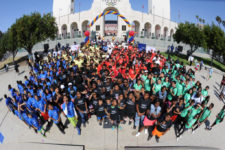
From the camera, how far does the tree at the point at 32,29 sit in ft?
60.6

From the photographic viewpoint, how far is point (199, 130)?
6.54m

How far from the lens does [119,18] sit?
4303cm

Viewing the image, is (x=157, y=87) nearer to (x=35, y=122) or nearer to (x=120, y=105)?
(x=120, y=105)

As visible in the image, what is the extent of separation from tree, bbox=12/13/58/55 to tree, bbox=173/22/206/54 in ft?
69.6

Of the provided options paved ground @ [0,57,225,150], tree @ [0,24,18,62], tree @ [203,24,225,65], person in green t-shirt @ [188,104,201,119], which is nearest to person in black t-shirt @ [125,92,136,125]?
paved ground @ [0,57,225,150]

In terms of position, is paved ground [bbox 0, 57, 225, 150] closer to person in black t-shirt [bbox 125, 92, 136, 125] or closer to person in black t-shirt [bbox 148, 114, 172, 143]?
person in black t-shirt [bbox 148, 114, 172, 143]

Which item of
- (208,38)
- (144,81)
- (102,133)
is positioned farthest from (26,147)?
(208,38)

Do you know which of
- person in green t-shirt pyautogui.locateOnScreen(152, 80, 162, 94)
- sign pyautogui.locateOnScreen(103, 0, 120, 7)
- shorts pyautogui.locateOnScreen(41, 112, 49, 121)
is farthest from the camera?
sign pyautogui.locateOnScreen(103, 0, 120, 7)

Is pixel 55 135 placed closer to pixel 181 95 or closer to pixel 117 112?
pixel 117 112

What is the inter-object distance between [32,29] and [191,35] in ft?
77.7

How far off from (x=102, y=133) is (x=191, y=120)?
12.1 ft

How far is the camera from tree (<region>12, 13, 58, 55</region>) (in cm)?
1848

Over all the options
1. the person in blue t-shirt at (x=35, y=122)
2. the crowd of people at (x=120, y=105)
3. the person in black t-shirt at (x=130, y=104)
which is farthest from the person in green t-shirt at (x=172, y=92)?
the person in blue t-shirt at (x=35, y=122)

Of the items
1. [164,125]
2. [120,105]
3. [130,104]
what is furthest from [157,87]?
[120,105]
